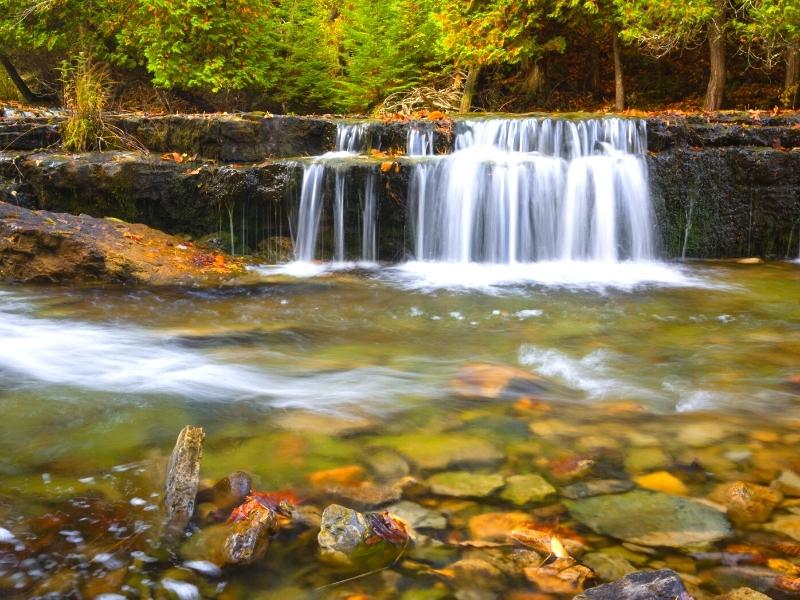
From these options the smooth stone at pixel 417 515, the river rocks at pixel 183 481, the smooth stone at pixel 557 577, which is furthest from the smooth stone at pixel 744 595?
the river rocks at pixel 183 481

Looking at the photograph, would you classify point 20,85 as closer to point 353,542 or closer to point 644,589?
point 353,542

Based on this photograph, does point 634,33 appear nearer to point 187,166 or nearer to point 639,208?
point 639,208

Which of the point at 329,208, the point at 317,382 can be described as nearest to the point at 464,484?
the point at 317,382

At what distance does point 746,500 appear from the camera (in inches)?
98.0

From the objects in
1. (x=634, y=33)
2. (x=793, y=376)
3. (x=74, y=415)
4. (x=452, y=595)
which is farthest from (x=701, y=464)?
(x=634, y=33)

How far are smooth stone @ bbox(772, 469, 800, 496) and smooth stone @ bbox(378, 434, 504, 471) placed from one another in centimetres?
113

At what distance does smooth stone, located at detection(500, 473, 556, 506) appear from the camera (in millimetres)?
2544

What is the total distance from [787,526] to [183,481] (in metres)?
2.21

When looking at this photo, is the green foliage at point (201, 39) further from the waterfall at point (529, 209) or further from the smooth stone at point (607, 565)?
the smooth stone at point (607, 565)

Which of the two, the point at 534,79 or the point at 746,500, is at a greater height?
Result: the point at 534,79

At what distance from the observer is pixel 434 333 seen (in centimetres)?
534

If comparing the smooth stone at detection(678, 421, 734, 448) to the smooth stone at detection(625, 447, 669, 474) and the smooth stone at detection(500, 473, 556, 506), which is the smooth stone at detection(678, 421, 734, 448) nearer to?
the smooth stone at detection(625, 447, 669, 474)

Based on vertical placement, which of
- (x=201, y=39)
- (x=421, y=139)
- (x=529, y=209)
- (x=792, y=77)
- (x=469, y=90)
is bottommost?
(x=529, y=209)

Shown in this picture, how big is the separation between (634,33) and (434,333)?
7.75 meters
